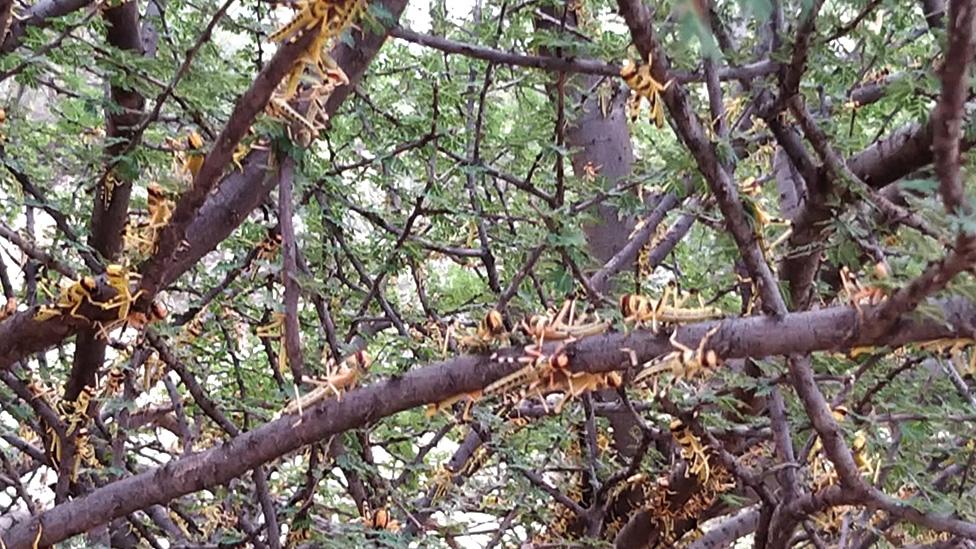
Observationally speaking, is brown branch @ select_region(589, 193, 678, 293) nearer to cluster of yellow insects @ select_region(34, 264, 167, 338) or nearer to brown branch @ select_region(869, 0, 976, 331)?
cluster of yellow insects @ select_region(34, 264, 167, 338)

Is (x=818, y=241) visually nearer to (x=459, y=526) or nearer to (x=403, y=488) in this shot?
(x=459, y=526)

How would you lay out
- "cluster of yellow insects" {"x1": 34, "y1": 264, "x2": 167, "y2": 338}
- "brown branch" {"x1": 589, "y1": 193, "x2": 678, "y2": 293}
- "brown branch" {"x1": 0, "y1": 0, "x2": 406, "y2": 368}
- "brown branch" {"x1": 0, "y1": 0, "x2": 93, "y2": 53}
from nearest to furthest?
1. "cluster of yellow insects" {"x1": 34, "y1": 264, "x2": 167, "y2": 338}
2. "brown branch" {"x1": 0, "y1": 0, "x2": 406, "y2": 368}
3. "brown branch" {"x1": 0, "y1": 0, "x2": 93, "y2": 53}
4. "brown branch" {"x1": 589, "y1": 193, "x2": 678, "y2": 293}

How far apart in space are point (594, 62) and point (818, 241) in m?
0.34

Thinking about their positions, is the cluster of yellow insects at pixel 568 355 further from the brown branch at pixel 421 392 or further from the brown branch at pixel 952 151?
the brown branch at pixel 952 151

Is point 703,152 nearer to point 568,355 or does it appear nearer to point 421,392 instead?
point 568,355

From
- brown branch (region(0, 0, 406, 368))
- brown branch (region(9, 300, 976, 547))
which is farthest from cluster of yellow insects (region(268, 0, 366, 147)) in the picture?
brown branch (region(0, 0, 406, 368))

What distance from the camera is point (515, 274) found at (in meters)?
1.54

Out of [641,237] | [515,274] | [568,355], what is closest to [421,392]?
[568,355]

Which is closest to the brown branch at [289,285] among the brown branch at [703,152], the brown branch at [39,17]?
the brown branch at [703,152]

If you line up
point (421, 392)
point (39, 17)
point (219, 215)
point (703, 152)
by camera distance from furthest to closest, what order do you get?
point (39, 17) → point (219, 215) → point (421, 392) → point (703, 152)

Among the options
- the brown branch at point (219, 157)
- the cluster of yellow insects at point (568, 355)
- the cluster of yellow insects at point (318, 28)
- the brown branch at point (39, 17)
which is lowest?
the cluster of yellow insects at point (568, 355)

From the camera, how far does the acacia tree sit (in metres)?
0.77

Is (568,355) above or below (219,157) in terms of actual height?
below

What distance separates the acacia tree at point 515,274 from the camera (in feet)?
2.53
